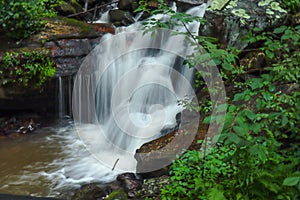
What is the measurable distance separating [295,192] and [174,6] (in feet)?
19.8

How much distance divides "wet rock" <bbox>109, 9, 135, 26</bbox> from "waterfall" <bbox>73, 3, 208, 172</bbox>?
30 cm

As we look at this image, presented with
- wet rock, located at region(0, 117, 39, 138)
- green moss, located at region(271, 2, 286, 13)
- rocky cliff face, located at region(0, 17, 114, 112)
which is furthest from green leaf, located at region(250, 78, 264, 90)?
wet rock, located at region(0, 117, 39, 138)

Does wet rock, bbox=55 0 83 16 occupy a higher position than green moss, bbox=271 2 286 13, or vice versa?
green moss, bbox=271 2 286 13

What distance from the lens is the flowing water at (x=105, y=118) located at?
196 inches

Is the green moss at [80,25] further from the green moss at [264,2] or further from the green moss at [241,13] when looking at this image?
the green moss at [264,2]

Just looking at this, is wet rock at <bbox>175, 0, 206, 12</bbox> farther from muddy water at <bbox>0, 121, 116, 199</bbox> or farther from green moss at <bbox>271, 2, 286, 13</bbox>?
muddy water at <bbox>0, 121, 116, 199</bbox>

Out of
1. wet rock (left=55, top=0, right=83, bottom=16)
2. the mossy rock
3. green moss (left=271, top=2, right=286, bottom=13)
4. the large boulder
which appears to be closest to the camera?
the large boulder

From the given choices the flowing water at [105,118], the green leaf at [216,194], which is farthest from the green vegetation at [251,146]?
the flowing water at [105,118]

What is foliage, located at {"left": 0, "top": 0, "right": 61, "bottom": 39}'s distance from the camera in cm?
598

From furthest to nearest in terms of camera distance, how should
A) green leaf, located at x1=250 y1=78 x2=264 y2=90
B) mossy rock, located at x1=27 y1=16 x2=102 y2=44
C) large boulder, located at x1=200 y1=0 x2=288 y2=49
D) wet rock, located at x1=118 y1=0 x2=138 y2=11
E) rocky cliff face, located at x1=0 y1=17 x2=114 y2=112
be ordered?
1. wet rock, located at x1=118 y1=0 x2=138 y2=11
2. mossy rock, located at x1=27 y1=16 x2=102 y2=44
3. rocky cliff face, located at x1=0 y1=17 x2=114 y2=112
4. large boulder, located at x1=200 y1=0 x2=288 y2=49
5. green leaf, located at x1=250 y1=78 x2=264 y2=90

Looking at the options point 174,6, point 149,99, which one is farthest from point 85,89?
point 174,6

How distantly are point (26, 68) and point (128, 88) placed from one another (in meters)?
2.10

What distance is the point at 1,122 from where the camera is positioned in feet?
21.3

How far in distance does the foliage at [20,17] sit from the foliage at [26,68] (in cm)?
56
